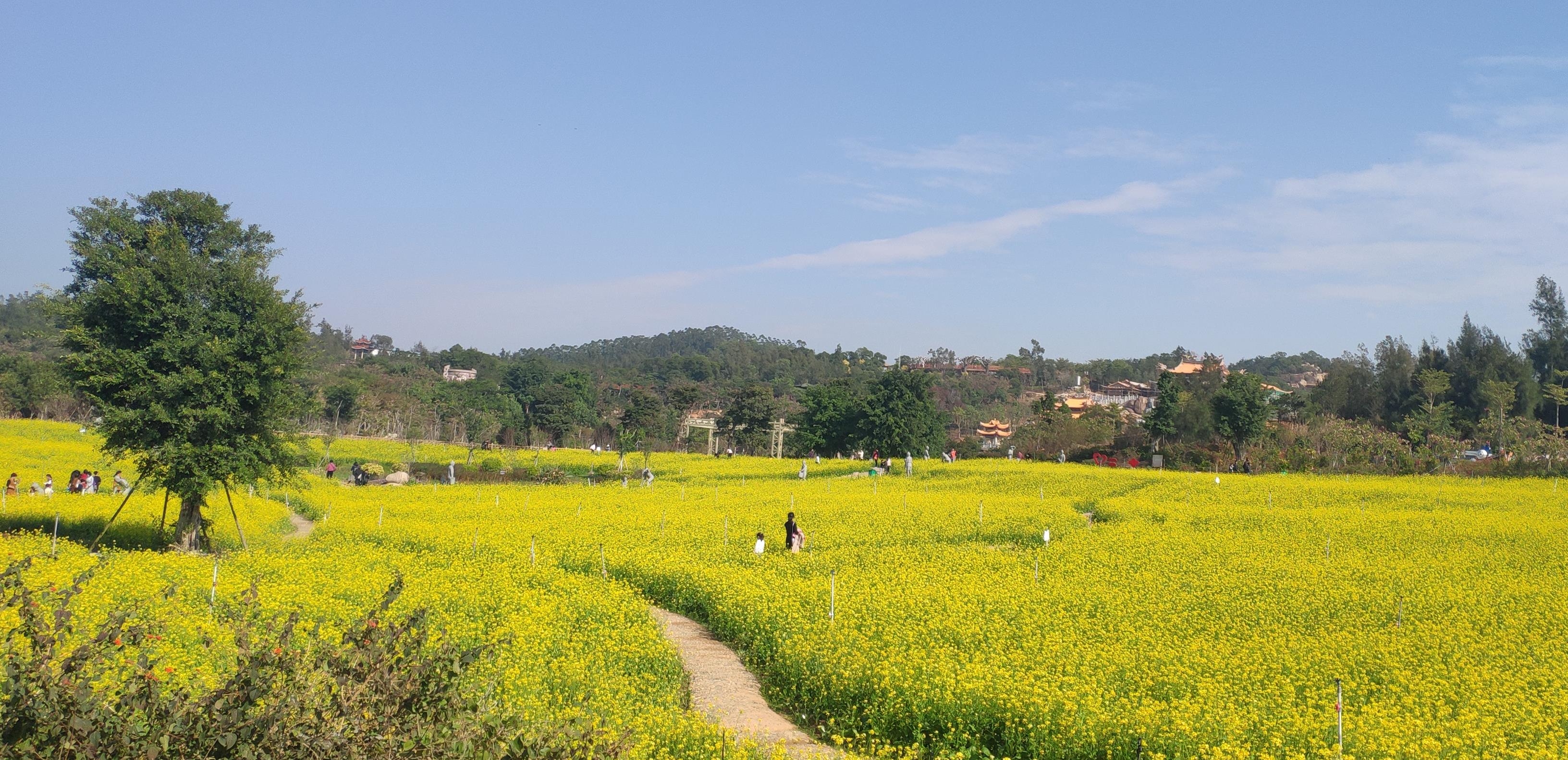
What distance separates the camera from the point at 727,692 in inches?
572

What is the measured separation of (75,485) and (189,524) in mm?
13709

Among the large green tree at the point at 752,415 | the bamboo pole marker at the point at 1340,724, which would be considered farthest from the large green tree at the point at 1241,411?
the bamboo pole marker at the point at 1340,724

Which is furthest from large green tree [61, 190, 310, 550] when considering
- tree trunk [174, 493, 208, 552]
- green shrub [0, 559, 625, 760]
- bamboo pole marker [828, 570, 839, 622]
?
green shrub [0, 559, 625, 760]

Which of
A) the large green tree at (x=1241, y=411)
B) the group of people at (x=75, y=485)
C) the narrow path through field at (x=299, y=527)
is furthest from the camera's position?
the large green tree at (x=1241, y=411)

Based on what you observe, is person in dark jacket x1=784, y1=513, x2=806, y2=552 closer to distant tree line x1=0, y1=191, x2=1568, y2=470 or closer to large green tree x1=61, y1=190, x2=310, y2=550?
large green tree x1=61, y1=190, x2=310, y2=550

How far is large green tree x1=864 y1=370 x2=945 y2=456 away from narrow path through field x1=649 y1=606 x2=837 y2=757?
4913cm

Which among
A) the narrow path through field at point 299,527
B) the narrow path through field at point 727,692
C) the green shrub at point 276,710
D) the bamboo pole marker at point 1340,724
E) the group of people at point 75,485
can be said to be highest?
the green shrub at point 276,710

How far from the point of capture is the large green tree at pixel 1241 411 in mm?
56125

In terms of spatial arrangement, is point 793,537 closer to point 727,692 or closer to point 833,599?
point 833,599

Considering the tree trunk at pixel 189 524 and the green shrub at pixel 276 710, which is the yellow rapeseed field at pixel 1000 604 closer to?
the green shrub at pixel 276 710

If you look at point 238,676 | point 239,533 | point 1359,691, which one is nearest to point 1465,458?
point 1359,691

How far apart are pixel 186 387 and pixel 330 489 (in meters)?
20.7

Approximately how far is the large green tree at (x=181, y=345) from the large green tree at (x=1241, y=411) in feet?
161

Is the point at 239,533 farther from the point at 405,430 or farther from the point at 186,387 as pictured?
the point at 405,430
